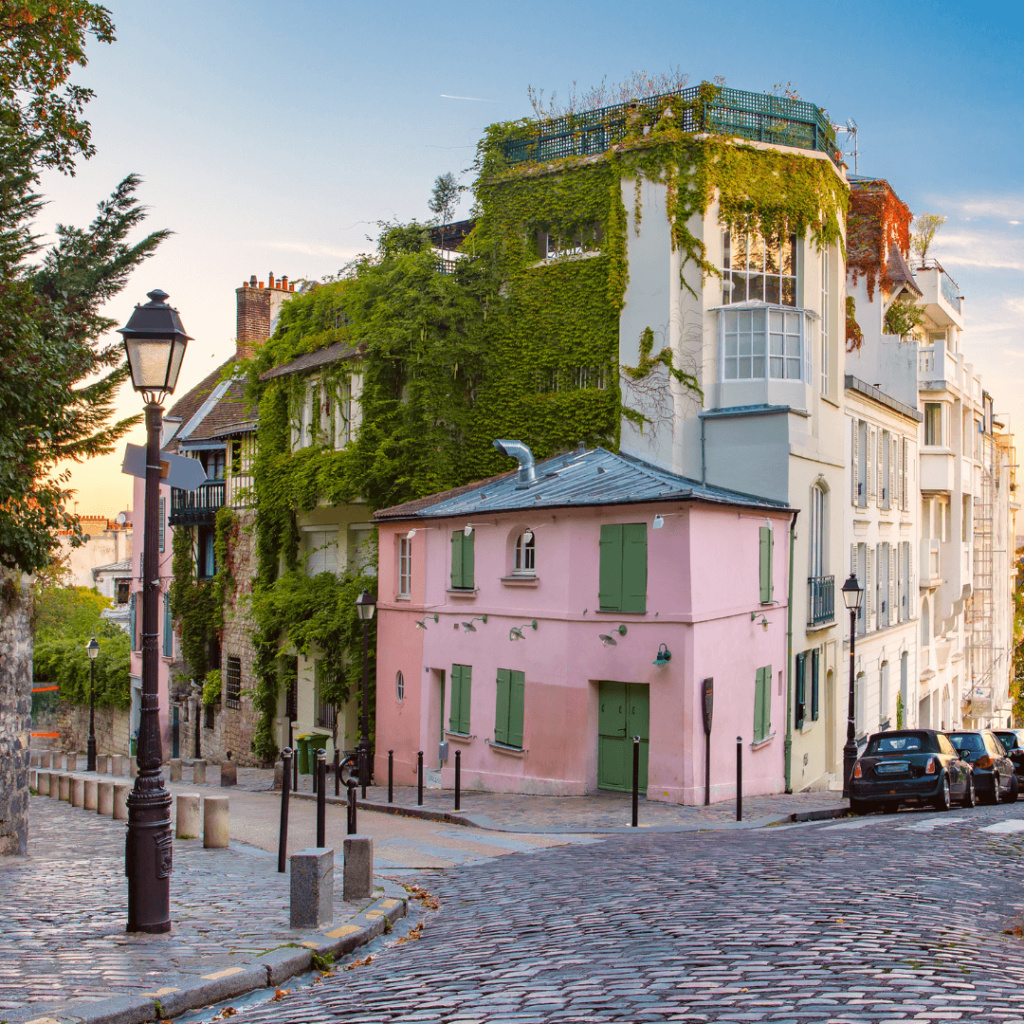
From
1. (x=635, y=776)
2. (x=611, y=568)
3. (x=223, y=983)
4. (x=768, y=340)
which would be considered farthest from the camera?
(x=768, y=340)

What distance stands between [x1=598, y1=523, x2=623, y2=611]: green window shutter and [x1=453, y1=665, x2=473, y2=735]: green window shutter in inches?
143

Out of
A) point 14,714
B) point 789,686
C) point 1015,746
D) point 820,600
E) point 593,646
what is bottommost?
point 1015,746

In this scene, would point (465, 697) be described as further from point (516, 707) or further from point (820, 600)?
point (820, 600)

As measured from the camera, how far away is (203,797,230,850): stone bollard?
40.3 ft

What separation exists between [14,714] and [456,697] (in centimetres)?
1037

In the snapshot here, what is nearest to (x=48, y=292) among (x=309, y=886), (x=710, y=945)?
(x=309, y=886)

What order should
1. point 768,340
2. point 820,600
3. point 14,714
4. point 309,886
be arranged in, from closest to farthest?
point 309,886 → point 14,714 → point 768,340 → point 820,600

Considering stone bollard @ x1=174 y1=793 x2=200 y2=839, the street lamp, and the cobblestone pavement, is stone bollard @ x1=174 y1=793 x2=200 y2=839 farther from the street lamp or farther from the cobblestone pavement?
the street lamp

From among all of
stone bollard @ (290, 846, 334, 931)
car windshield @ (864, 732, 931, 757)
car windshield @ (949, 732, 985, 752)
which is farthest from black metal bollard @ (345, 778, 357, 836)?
car windshield @ (949, 732, 985, 752)

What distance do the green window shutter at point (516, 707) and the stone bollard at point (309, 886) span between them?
39.9ft

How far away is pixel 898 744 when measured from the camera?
18016 mm

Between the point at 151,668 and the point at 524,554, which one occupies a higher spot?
the point at 524,554

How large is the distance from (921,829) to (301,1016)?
10.1 m

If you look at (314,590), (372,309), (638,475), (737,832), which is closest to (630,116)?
(372,309)
